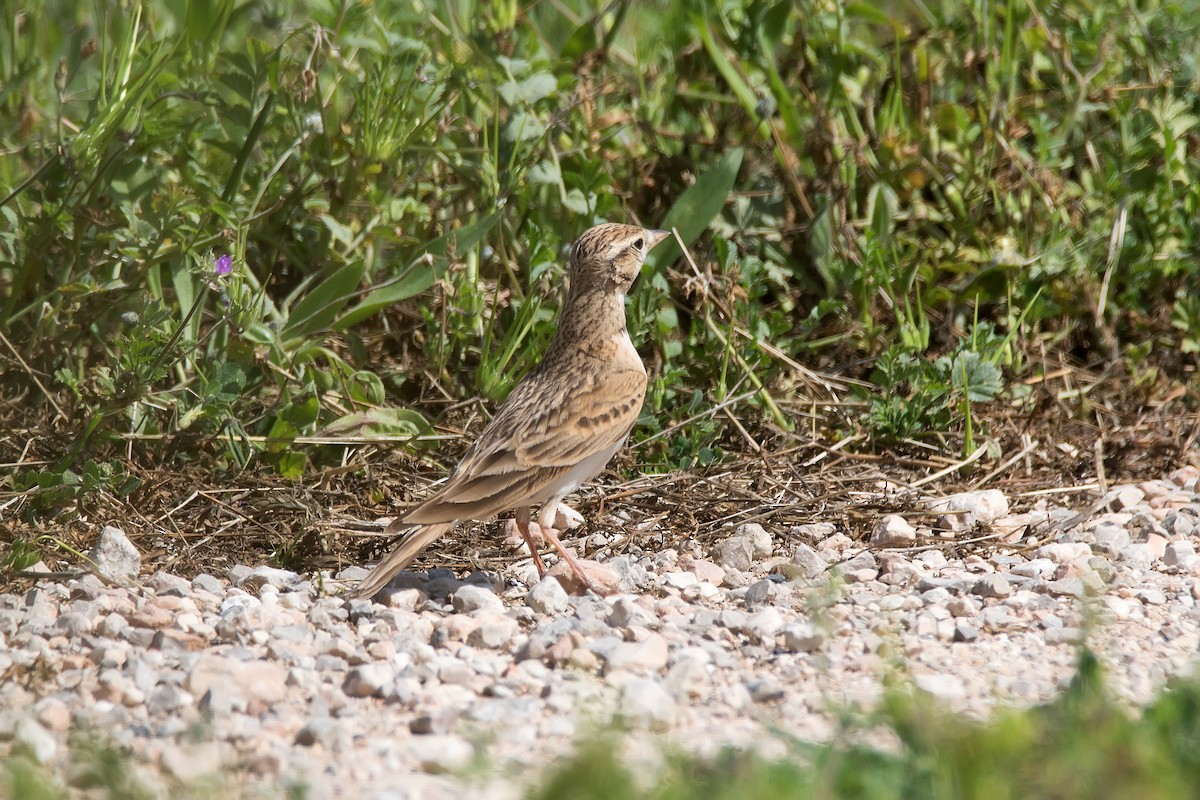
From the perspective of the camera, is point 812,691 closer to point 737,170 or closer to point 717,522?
point 717,522

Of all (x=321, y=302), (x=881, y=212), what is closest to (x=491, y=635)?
(x=321, y=302)

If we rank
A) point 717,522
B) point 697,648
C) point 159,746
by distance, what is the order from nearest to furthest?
1. point 159,746
2. point 697,648
3. point 717,522

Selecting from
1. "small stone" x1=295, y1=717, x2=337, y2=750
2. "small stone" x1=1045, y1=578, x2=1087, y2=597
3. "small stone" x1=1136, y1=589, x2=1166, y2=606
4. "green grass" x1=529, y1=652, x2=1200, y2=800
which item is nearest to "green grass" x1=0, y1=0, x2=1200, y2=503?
"small stone" x1=1045, y1=578, x2=1087, y2=597

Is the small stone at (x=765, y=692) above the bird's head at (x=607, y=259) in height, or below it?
below

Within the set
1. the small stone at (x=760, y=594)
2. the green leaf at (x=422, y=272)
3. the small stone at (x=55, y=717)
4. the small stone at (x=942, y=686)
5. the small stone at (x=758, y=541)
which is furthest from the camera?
the green leaf at (x=422, y=272)

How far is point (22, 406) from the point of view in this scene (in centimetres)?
524

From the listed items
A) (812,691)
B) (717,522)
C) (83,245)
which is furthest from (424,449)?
(812,691)

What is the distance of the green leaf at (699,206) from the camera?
228 inches

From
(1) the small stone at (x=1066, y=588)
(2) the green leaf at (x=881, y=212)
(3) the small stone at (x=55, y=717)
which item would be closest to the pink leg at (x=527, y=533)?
(1) the small stone at (x=1066, y=588)

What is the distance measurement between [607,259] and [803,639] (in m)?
1.80

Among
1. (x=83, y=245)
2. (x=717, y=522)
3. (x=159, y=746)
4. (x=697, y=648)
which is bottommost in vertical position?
(x=717, y=522)

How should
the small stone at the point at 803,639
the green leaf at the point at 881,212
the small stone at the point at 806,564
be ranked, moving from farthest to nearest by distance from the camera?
the green leaf at the point at 881,212 < the small stone at the point at 806,564 < the small stone at the point at 803,639

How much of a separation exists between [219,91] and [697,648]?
3.55 m

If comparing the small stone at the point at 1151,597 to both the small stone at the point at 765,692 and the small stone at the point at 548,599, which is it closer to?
the small stone at the point at 765,692
